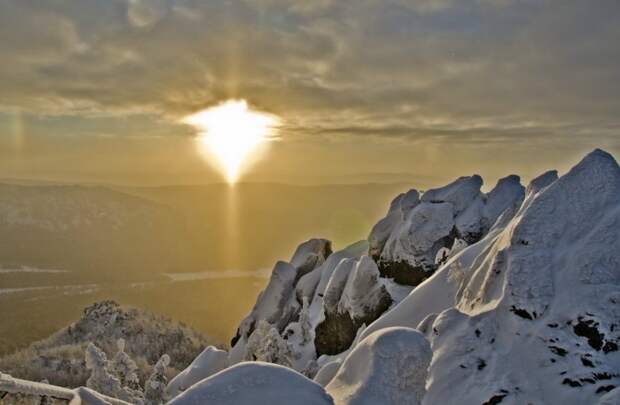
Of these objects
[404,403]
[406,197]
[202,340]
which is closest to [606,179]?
[404,403]

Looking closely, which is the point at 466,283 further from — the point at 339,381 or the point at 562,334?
the point at 339,381

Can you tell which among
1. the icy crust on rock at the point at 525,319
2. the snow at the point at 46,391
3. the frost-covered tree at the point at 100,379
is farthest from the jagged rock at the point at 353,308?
the snow at the point at 46,391

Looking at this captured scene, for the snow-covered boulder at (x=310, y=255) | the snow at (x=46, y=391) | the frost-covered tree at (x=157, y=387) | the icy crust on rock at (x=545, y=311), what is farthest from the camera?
the snow-covered boulder at (x=310, y=255)

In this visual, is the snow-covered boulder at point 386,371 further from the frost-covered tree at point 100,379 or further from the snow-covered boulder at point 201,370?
the snow-covered boulder at point 201,370

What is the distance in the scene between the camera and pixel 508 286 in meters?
17.7

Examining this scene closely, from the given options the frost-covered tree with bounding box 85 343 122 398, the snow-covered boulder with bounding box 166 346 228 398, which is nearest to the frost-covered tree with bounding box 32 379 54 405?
the frost-covered tree with bounding box 85 343 122 398

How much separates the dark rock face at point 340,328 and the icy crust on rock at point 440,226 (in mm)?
4026

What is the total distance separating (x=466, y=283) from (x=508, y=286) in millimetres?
3520

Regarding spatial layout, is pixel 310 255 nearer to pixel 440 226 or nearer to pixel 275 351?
pixel 440 226

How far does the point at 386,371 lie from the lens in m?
11.1

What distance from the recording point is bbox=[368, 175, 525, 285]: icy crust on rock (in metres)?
38.4

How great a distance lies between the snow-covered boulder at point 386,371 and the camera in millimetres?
10703

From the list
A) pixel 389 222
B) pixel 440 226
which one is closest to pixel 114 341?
pixel 389 222

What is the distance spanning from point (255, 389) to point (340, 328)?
96.0ft
